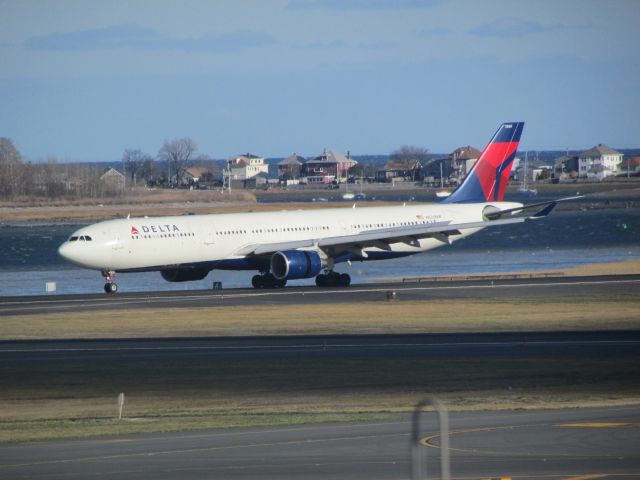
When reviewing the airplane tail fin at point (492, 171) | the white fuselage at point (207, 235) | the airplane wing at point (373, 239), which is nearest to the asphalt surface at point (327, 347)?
the white fuselage at point (207, 235)

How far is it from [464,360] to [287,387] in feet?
22.0

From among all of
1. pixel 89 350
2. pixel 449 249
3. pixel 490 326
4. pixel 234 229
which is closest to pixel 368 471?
pixel 89 350

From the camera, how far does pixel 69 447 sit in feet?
81.6

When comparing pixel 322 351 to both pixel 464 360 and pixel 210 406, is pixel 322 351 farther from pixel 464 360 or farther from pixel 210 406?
pixel 210 406

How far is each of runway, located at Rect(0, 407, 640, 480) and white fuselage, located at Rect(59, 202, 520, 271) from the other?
1338 inches

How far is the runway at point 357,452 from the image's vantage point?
2139 centimetres

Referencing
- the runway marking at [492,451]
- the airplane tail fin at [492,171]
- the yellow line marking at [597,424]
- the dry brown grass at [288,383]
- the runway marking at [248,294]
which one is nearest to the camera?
the runway marking at [492,451]

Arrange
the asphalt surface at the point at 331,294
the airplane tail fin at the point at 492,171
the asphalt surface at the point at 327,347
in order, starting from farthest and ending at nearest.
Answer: the airplane tail fin at the point at 492,171, the asphalt surface at the point at 331,294, the asphalt surface at the point at 327,347

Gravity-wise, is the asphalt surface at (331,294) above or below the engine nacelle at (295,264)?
below

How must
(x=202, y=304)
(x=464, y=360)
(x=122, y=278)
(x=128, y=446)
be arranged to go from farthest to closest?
(x=122, y=278) < (x=202, y=304) < (x=464, y=360) < (x=128, y=446)

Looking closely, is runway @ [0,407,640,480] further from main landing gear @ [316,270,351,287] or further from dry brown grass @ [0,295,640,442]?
main landing gear @ [316,270,351,287]

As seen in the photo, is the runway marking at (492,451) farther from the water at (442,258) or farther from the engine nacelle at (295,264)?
the water at (442,258)

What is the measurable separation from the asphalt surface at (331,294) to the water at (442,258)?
48.8ft

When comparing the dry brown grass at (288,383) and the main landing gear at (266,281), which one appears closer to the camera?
the dry brown grass at (288,383)
